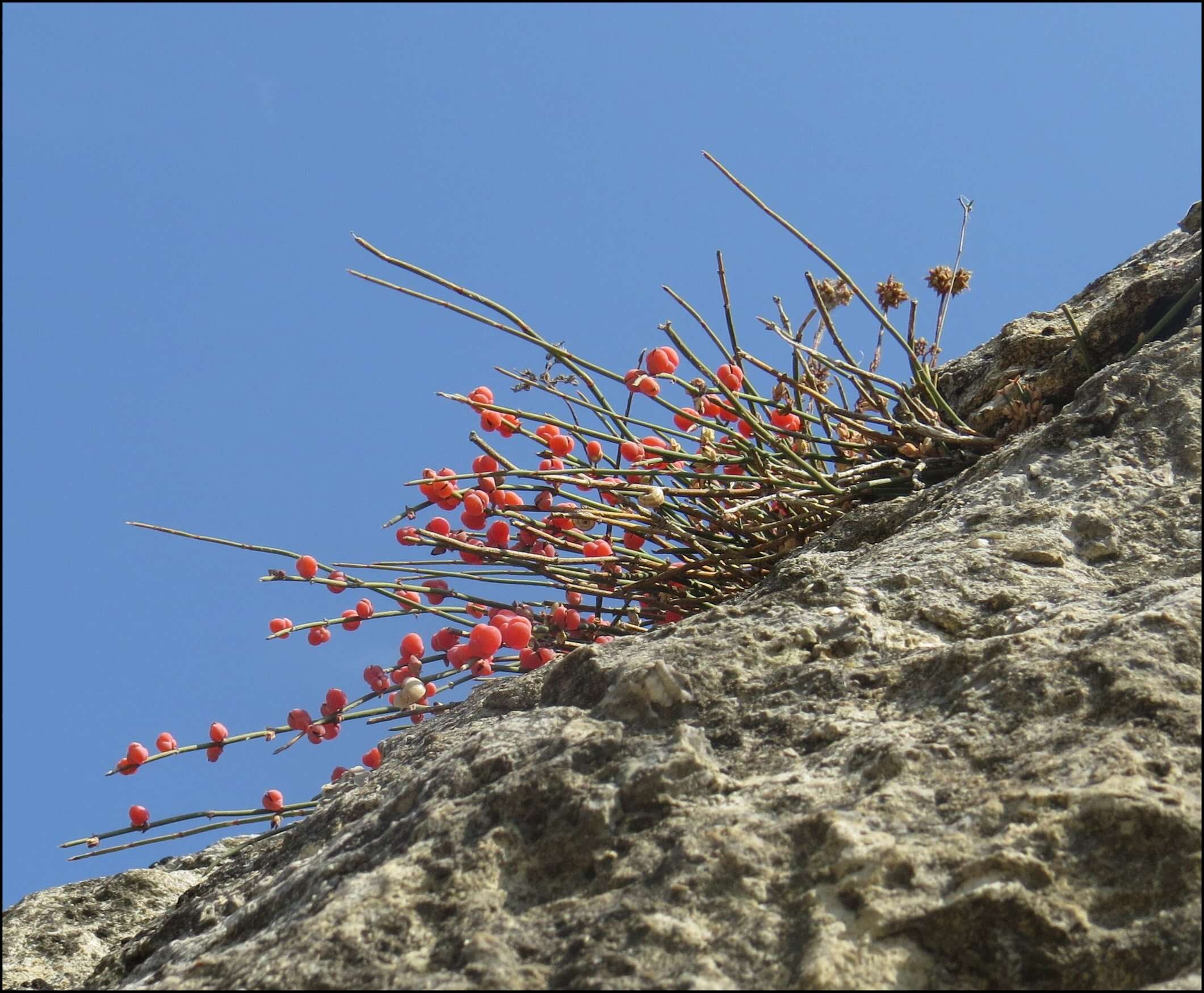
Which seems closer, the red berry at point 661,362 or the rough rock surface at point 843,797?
the rough rock surface at point 843,797

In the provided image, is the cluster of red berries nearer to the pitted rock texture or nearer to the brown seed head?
the pitted rock texture

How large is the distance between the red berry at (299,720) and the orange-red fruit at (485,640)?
432 mm

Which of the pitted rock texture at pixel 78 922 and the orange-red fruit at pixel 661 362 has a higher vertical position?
the orange-red fruit at pixel 661 362

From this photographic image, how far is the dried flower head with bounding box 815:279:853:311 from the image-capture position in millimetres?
2207

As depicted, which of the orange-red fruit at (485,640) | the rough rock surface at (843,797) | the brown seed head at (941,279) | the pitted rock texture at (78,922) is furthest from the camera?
the brown seed head at (941,279)

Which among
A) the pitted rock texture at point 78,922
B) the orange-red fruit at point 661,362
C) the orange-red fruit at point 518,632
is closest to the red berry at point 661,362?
the orange-red fruit at point 661,362

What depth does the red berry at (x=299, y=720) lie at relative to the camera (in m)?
1.91

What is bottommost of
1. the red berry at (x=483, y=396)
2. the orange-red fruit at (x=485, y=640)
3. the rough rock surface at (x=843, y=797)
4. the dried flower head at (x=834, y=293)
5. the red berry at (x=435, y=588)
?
the rough rock surface at (x=843, y=797)

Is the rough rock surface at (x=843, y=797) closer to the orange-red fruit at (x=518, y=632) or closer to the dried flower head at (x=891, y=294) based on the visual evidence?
the orange-red fruit at (x=518, y=632)

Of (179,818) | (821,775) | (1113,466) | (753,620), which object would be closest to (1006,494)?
(1113,466)

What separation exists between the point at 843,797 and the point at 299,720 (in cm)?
120

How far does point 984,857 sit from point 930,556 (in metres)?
0.46

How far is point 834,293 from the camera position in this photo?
7.29 feet

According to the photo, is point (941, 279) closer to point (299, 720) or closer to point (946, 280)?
point (946, 280)
